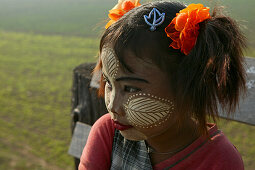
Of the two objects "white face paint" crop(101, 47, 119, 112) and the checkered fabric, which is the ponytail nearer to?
"white face paint" crop(101, 47, 119, 112)

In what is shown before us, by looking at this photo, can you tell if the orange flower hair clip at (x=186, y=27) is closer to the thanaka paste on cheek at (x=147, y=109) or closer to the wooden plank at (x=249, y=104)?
the thanaka paste on cheek at (x=147, y=109)

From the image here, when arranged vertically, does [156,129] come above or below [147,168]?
above

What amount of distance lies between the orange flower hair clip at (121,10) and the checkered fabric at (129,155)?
550 millimetres

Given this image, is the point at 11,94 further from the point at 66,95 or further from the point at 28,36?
the point at 28,36

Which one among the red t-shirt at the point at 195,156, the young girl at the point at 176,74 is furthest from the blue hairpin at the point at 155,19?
the red t-shirt at the point at 195,156

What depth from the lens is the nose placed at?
133 cm

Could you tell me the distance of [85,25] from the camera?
12688 mm

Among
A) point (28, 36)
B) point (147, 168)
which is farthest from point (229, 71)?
point (28, 36)

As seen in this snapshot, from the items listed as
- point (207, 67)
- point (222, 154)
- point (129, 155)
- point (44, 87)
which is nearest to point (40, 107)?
point (44, 87)

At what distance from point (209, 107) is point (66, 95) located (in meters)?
4.66

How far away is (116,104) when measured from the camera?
1.33m

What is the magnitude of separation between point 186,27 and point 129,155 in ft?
2.24

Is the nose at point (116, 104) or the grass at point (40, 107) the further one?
the grass at point (40, 107)

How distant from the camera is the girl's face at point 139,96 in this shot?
1.26 m
